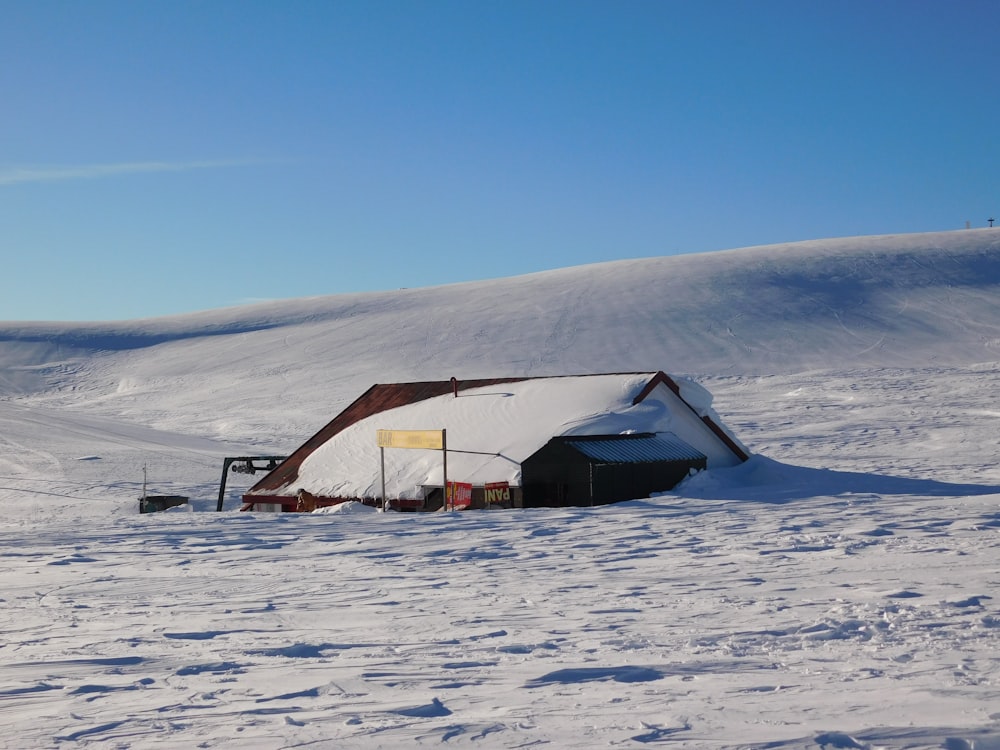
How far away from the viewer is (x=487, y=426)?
62.6ft

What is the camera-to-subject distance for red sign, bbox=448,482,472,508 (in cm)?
1730

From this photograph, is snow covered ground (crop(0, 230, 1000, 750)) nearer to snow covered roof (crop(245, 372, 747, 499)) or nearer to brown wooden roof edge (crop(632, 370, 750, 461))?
brown wooden roof edge (crop(632, 370, 750, 461))

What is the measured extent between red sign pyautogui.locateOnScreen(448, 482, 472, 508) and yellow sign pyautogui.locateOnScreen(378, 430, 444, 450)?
2.54 ft

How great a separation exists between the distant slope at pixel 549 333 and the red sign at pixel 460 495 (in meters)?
25.9

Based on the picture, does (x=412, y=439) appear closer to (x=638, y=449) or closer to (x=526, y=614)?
(x=638, y=449)

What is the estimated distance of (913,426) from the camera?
33.4 m

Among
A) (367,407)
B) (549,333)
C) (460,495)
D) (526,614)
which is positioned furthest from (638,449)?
(549,333)

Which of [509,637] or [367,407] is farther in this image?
[367,407]

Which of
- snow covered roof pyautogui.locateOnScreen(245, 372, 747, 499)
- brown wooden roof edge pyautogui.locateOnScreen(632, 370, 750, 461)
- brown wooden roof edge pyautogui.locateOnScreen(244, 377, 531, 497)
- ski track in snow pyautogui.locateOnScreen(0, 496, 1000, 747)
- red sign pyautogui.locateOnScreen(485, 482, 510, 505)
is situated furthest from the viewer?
brown wooden roof edge pyautogui.locateOnScreen(244, 377, 531, 497)

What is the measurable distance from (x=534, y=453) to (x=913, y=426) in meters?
20.5

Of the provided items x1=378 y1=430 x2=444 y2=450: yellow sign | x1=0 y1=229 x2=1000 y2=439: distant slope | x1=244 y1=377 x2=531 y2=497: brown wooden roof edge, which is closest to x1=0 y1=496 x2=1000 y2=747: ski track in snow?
x1=378 y1=430 x2=444 y2=450: yellow sign

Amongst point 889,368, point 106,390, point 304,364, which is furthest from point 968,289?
point 106,390

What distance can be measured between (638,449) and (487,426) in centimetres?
302

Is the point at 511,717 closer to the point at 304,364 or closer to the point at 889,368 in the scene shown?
the point at 889,368
